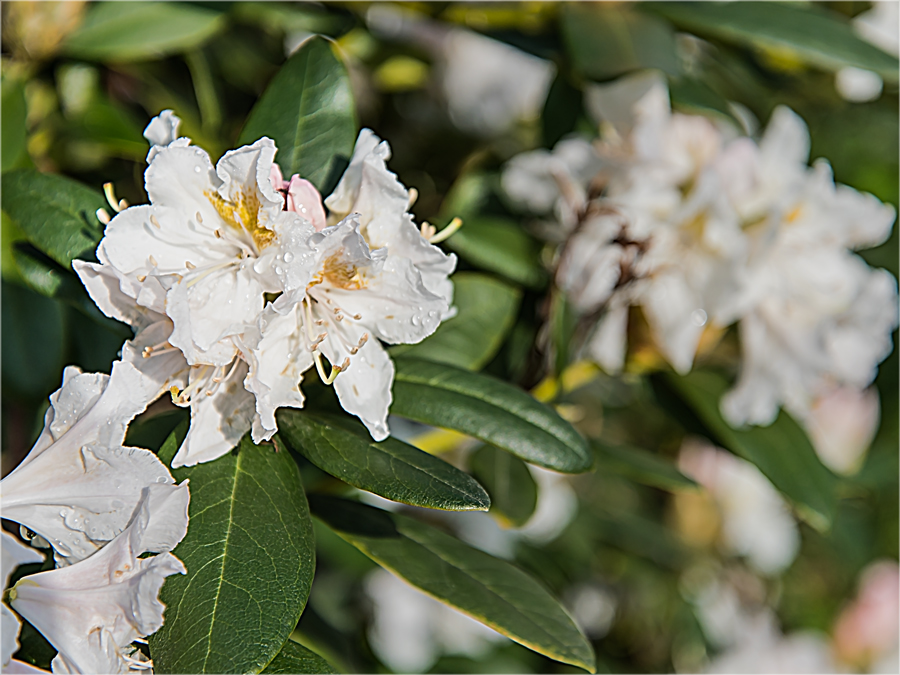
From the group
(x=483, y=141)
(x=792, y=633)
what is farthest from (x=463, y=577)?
(x=792, y=633)

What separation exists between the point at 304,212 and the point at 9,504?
0.90 feet

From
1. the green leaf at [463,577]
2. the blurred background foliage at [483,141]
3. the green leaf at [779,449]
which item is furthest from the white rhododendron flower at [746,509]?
the green leaf at [463,577]

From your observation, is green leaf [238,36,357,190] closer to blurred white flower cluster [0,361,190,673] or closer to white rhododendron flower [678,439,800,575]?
blurred white flower cluster [0,361,190,673]

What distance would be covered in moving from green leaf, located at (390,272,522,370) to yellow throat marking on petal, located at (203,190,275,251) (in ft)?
0.77

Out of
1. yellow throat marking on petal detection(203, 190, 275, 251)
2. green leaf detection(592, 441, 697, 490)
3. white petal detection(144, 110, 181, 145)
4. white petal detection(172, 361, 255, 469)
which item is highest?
white petal detection(144, 110, 181, 145)

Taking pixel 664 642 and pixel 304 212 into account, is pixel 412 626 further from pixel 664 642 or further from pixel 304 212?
pixel 304 212

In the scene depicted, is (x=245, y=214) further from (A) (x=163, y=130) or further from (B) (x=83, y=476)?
(B) (x=83, y=476)

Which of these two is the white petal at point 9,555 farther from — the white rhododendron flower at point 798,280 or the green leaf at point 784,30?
the green leaf at point 784,30

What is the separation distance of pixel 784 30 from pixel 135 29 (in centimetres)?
77

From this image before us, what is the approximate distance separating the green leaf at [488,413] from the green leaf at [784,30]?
0.57 m

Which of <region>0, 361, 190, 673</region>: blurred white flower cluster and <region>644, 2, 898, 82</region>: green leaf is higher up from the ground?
<region>644, 2, 898, 82</region>: green leaf

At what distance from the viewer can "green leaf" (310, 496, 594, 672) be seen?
645 millimetres

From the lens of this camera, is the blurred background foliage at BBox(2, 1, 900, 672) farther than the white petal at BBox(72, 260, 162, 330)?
Yes

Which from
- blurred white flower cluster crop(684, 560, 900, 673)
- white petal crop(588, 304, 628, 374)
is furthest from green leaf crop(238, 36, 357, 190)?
blurred white flower cluster crop(684, 560, 900, 673)
